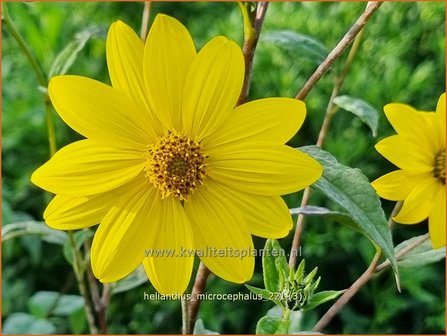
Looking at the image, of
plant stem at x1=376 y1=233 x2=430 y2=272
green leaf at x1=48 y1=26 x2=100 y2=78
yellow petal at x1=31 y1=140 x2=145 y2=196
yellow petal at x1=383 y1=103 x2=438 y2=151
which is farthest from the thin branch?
green leaf at x1=48 y1=26 x2=100 y2=78

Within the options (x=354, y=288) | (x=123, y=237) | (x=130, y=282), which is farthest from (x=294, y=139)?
(x=123, y=237)

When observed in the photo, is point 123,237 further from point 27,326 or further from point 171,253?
point 27,326

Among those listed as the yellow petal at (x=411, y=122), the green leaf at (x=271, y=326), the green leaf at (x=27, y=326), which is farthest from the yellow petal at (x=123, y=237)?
the green leaf at (x=27, y=326)

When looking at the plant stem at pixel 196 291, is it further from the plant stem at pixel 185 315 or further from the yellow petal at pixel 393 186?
the yellow petal at pixel 393 186

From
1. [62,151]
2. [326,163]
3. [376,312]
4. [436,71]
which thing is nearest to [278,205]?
[326,163]

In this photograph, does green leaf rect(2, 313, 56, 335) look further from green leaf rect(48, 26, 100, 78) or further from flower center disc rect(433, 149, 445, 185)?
flower center disc rect(433, 149, 445, 185)

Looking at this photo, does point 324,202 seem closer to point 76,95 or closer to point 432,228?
point 432,228
